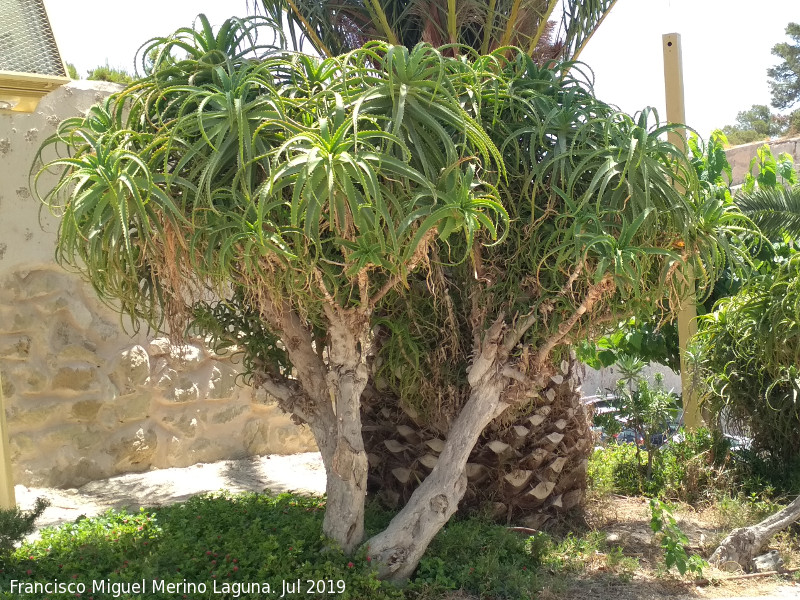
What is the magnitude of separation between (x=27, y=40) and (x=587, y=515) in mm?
4213

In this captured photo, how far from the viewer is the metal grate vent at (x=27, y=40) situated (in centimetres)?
421

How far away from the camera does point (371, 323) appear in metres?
3.69

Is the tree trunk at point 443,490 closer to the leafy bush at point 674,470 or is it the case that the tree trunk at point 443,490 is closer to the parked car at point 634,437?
the leafy bush at point 674,470

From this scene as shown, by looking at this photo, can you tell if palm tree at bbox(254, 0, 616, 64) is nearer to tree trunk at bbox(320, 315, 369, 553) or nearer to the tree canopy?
tree trunk at bbox(320, 315, 369, 553)

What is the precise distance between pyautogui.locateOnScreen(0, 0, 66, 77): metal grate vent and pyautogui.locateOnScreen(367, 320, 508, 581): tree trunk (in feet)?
8.96

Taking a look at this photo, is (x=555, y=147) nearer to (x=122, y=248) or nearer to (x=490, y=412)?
(x=490, y=412)

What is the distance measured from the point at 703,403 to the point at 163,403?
398cm

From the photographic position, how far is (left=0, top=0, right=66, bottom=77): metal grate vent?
13.8 feet

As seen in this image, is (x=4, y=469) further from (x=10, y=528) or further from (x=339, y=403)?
(x=339, y=403)

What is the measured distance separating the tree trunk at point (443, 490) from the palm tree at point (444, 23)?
6.48 ft

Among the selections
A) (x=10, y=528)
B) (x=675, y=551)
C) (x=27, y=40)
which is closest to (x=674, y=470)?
(x=675, y=551)

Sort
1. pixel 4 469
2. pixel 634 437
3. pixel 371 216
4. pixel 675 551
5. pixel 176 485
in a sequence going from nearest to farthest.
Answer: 1. pixel 371 216
2. pixel 675 551
3. pixel 4 469
4. pixel 176 485
5. pixel 634 437

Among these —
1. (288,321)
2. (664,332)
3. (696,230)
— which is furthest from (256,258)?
(664,332)

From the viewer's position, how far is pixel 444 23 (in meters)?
4.68
